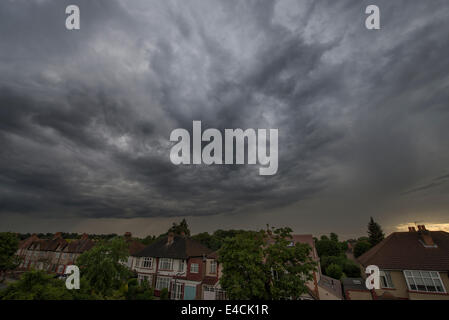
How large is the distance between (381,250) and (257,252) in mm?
27962

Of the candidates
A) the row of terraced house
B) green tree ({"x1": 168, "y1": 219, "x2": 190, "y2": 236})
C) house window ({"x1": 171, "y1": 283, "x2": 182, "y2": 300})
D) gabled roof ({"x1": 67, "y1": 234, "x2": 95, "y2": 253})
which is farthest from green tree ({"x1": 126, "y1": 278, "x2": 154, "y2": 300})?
green tree ({"x1": 168, "y1": 219, "x2": 190, "y2": 236})

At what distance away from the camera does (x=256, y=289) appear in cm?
1539

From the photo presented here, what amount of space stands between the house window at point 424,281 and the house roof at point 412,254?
622 millimetres

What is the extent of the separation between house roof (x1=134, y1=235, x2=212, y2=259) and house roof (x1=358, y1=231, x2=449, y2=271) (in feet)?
101

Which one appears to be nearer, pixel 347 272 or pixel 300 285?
pixel 300 285

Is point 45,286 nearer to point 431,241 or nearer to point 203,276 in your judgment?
point 203,276

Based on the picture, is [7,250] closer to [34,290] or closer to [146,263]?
[146,263]

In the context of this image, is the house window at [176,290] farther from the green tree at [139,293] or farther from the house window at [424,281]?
the house window at [424,281]

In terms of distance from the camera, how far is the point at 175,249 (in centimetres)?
4012

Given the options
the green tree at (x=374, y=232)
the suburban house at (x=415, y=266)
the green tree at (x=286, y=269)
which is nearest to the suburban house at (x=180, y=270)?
the green tree at (x=286, y=269)

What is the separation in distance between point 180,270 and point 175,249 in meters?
4.42

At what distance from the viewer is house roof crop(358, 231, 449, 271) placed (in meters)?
26.4

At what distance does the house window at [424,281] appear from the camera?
2494cm
